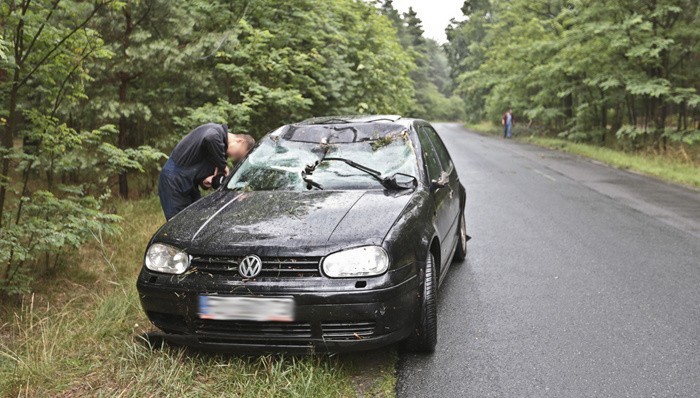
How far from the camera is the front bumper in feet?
9.21

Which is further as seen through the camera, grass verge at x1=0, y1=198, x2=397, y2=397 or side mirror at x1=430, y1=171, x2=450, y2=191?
side mirror at x1=430, y1=171, x2=450, y2=191

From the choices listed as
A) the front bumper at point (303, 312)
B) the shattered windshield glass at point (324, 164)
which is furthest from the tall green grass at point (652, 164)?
the front bumper at point (303, 312)

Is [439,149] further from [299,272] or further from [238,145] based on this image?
[299,272]

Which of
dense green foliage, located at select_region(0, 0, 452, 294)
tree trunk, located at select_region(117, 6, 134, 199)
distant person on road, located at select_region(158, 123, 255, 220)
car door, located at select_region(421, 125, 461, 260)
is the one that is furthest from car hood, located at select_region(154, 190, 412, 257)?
tree trunk, located at select_region(117, 6, 134, 199)

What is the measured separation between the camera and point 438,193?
4168 millimetres

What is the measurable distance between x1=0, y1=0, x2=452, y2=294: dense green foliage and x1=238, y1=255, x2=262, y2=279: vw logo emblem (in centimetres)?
194

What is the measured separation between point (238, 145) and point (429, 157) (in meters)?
1.83

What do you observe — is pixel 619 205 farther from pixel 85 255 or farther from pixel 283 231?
pixel 85 255

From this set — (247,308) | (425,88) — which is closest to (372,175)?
(247,308)

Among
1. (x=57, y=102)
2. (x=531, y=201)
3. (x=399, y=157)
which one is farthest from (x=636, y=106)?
(x=57, y=102)

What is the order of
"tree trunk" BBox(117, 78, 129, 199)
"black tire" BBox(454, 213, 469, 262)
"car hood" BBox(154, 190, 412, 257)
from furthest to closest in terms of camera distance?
"tree trunk" BBox(117, 78, 129, 199) → "black tire" BBox(454, 213, 469, 262) → "car hood" BBox(154, 190, 412, 257)

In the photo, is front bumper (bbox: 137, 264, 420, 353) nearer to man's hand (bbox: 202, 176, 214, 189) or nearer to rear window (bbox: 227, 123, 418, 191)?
rear window (bbox: 227, 123, 418, 191)

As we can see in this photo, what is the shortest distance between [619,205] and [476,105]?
42.0 metres

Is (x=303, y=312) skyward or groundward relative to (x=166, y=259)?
groundward
